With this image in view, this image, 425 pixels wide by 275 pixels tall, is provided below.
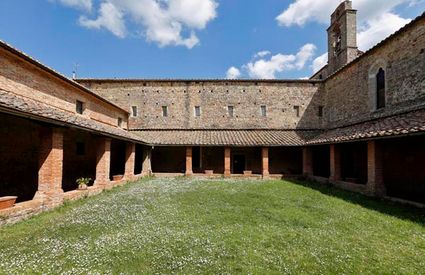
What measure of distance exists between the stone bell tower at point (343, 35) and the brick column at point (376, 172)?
11.3m

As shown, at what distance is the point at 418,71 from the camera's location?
37.0 ft

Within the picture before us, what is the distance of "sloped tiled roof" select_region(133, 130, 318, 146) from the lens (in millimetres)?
17453

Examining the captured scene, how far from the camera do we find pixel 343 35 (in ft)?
63.0

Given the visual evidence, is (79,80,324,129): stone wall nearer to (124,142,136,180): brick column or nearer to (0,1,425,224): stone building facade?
(0,1,425,224): stone building facade

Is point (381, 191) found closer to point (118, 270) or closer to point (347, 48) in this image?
point (118, 270)

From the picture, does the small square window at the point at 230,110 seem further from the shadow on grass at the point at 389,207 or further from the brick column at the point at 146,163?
the shadow on grass at the point at 389,207

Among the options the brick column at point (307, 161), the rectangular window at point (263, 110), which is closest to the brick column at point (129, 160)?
the rectangular window at point (263, 110)

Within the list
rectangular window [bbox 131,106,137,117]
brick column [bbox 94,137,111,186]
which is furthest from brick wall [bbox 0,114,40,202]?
rectangular window [bbox 131,106,137,117]

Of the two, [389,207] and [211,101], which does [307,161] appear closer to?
[389,207]

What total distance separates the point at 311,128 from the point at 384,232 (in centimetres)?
1613

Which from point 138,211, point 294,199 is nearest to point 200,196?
point 138,211

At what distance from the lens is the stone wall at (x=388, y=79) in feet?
37.3

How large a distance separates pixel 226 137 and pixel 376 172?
10808 mm

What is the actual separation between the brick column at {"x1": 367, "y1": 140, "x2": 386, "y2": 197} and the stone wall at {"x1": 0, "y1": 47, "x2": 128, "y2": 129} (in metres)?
16.0
